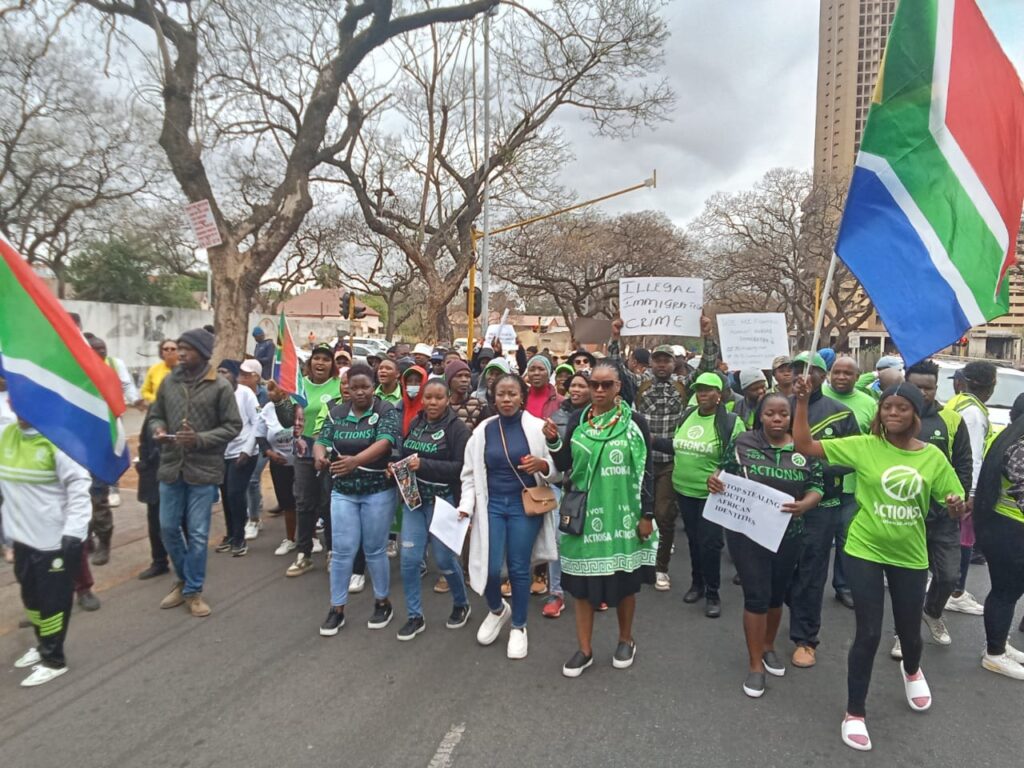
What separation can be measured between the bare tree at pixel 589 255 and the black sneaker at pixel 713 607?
2420cm

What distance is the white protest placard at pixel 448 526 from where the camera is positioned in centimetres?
394

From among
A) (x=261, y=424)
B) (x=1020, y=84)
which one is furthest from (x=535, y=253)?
(x=1020, y=84)

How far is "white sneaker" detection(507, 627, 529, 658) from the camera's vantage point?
3.94 metres

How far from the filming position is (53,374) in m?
3.34

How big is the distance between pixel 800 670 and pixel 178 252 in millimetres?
36195

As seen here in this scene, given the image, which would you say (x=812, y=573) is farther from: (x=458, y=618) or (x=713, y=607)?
(x=458, y=618)

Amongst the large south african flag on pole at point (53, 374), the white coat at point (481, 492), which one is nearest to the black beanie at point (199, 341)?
the large south african flag on pole at point (53, 374)

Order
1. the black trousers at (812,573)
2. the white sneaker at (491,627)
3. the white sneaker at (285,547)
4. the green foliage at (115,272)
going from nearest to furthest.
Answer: the black trousers at (812,573), the white sneaker at (491,627), the white sneaker at (285,547), the green foliage at (115,272)

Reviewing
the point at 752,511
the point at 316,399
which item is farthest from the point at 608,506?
the point at 316,399

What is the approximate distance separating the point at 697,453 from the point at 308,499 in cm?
333

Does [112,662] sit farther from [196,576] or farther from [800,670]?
[800,670]

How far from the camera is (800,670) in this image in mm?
3795

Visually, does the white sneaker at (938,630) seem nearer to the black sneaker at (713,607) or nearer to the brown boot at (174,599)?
the black sneaker at (713,607)

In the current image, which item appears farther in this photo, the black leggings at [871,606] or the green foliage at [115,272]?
the green foliage at [115,272]
